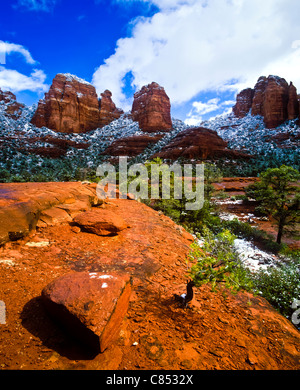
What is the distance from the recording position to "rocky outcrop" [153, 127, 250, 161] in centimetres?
5397

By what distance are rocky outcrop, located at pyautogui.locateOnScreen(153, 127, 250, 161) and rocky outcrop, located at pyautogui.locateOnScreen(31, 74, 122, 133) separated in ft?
153

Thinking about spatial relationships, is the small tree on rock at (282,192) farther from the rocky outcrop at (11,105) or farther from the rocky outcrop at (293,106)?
the rocky outcrop at (11,105)

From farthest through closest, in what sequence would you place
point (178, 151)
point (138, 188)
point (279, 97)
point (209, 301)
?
point (279, 97), point (178, 151), point (138, 188), point (209, 301)

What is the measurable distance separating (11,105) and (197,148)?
8319cm

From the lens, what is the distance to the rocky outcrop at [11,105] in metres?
74.0

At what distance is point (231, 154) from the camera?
5625 centimetres

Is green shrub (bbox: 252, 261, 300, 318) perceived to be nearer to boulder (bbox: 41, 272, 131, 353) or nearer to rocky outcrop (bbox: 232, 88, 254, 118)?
boulder (bbox: 41, 272, 131, 353)

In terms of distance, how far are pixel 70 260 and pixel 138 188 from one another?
10474mm

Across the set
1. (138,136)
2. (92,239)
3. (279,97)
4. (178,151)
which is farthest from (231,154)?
(92,239)

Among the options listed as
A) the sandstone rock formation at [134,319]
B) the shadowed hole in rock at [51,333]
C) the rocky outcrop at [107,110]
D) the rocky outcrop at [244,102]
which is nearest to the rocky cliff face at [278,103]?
the rocky outcrop at [244,102]

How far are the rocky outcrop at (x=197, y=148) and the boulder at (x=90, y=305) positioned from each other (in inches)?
2067

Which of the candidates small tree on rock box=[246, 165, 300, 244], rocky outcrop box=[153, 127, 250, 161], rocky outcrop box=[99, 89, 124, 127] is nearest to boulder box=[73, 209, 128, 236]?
small tree on rock box=[246, 165, 300, 244]

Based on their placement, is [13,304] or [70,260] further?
[70,260]
